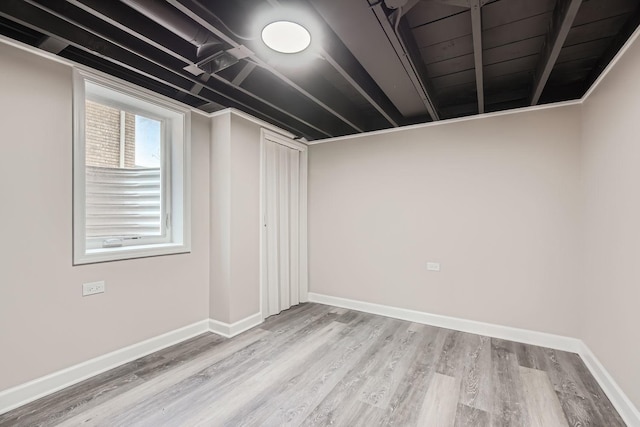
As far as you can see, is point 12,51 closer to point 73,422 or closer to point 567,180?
point 73,422

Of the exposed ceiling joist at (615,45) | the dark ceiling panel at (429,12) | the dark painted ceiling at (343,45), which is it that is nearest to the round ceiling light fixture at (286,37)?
the dark painted ceiling at (343,45)

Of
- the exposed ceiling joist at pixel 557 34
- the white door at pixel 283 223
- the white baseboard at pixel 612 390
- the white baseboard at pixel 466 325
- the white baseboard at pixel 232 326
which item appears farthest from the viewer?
the white door at pixel 283 223

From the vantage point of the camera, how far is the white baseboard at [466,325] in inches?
114

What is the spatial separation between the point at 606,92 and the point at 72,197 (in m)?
4.29

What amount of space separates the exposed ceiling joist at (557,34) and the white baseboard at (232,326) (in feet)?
12.0

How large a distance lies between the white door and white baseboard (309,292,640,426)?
54 cm

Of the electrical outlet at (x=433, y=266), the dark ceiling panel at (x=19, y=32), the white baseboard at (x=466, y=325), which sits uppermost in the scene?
the dark ceiling panel at (x=19, y=32)

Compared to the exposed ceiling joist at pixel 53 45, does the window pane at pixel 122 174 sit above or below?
below

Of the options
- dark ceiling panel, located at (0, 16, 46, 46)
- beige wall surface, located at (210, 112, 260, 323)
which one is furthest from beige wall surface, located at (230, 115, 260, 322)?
dark ceiling panel, located at (0, 16, 46, 46)

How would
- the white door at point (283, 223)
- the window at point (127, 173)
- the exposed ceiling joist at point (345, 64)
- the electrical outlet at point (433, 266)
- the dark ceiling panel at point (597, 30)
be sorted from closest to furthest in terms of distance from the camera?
the exposed ceiling joist at point (345, 64) → the dark ceiling panel at point (597, 30) → the window at point (127, 173) → the electrical outlet at point (433, 266) → the white door at point (283, 223)

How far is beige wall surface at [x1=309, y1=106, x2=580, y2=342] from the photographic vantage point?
2.93m

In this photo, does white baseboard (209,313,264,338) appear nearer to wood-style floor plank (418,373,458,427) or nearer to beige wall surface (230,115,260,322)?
beige wall surface (230,115,260,322)

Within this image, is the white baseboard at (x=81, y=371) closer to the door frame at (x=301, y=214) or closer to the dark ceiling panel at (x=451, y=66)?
the door frame at (x=301, y=214)

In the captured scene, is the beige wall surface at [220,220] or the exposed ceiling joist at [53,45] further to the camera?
the beige wall surface at [220,220]
